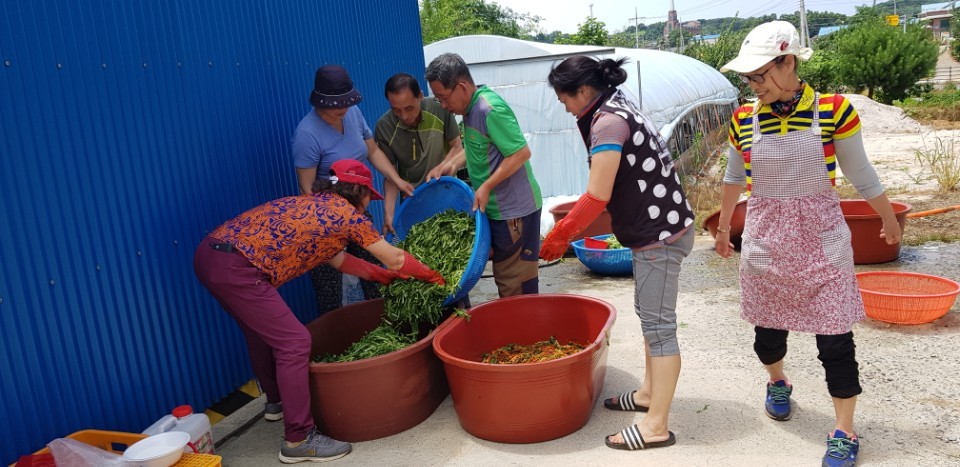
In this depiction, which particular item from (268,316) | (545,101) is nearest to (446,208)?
(268,316)

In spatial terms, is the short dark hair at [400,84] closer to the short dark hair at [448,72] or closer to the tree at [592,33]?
the short dark hair at [448,72]

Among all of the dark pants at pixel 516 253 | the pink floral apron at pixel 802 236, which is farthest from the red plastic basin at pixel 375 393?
the pink floral apron at pixel 802 236

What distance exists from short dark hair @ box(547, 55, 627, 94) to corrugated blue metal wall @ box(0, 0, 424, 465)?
214 centimetres

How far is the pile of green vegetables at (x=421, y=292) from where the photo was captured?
375 cm

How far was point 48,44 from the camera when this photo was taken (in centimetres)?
309

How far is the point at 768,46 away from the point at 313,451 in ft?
9.05

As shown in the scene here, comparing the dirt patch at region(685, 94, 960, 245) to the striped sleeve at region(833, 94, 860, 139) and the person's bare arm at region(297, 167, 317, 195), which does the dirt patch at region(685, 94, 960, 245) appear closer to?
the striped sleeve at region(833, 94, 860, 139)

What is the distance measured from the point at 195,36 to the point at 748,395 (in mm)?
3670

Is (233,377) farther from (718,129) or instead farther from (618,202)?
(718,129)

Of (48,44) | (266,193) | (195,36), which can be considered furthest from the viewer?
(266,193)

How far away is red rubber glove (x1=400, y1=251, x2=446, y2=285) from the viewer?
138 inches

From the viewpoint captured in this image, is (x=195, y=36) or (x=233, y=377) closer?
(x=195, y=36)

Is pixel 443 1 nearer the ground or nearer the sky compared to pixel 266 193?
nearer the sky

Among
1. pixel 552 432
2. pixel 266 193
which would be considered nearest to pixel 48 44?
pixel 266 193
